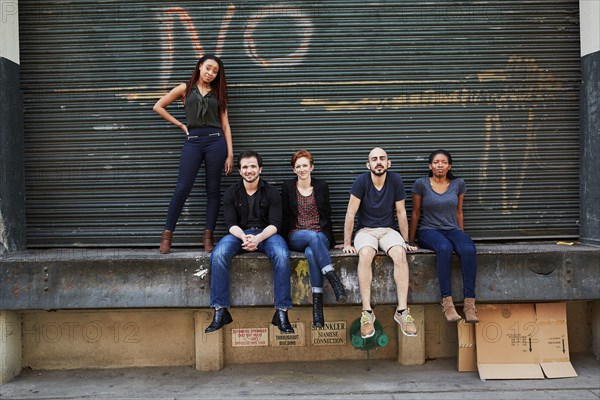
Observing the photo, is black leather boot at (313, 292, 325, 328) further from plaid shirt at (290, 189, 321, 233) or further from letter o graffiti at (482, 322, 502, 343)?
letter o graffiti at (482, 322, 502, 343)

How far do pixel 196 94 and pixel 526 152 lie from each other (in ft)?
11.8

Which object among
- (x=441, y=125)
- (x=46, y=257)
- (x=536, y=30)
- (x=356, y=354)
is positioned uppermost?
(x=536, y=30)

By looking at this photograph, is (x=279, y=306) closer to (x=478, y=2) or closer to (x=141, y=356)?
(x=141, y=356)

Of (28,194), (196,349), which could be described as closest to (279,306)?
(196,349)

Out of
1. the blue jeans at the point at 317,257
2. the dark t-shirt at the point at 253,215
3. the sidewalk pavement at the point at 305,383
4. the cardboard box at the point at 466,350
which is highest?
the dark t-shirt at the point at 253,215

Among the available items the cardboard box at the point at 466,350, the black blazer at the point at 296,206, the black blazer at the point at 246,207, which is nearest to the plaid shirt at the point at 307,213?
the black blazer at the point at 296,206

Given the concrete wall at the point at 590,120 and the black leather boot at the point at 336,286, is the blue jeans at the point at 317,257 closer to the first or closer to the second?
the black leather boot at the point at 336,286

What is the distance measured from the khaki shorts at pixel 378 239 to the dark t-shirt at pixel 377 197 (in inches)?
3.4

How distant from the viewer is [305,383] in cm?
512

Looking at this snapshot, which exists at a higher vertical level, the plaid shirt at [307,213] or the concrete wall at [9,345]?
the plaid shirt at [307,213]

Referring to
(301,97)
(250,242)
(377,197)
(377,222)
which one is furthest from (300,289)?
(301,97)

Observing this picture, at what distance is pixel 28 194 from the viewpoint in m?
5.80

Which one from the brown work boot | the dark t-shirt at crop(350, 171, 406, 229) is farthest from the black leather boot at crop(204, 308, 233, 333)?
the dark t-shirt at crop(350, 171, 406, 229)

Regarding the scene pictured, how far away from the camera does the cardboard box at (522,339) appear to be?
521cm
